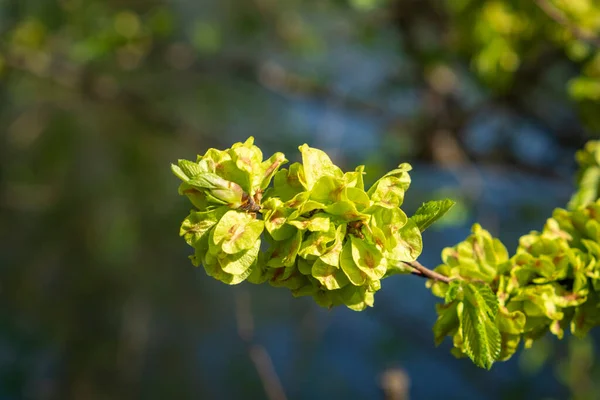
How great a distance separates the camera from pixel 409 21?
139cm

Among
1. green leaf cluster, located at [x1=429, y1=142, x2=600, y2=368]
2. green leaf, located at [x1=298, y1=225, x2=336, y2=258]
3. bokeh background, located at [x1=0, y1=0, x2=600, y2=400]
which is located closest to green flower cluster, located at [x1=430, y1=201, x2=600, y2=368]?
green leaf cluster, located at [x1=429, y1=142, x2=600, y2=368]

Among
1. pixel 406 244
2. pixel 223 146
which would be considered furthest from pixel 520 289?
pixel 223 146

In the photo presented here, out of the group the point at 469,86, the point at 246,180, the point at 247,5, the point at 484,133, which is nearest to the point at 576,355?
the point at 484,133

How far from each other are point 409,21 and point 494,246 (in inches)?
42.1

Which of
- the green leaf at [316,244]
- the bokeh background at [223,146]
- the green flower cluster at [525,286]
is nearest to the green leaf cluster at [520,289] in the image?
the green flower cluster at [525,286]

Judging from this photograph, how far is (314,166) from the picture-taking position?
1.19 ft

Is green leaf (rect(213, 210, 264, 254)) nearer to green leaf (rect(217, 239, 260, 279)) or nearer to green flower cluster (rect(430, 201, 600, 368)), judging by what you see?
green leaf (rect(217, 239, 260, 279))

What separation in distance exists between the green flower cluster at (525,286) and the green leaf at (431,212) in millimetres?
55

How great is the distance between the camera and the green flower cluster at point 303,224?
343 mm

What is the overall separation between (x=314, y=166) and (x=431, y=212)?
8 centimetres

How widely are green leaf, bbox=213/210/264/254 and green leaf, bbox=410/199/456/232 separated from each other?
4.1 inches

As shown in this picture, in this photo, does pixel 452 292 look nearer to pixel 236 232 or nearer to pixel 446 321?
pixel 446 321

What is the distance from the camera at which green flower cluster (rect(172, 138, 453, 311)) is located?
0.34 metres

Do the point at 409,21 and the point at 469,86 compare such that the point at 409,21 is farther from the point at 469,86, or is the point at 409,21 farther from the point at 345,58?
the point at 345,58
